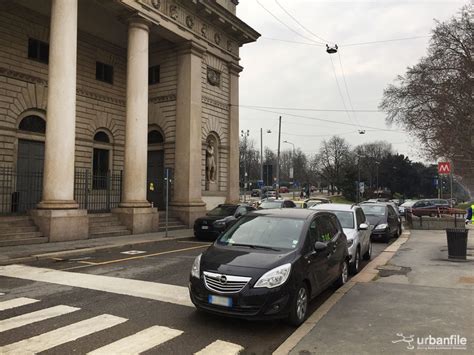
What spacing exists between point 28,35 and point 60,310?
17.5 meters

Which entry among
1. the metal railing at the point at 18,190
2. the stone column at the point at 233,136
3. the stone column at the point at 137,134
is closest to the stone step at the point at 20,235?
the metal railing at the point at 18,190

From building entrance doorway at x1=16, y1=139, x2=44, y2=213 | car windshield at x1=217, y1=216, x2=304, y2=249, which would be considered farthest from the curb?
building entrance doorway at x1=16, y1=139, x2=44, y2=213

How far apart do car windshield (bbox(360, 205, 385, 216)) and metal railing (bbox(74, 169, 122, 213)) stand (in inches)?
476

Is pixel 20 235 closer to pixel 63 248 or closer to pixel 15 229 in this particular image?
pixel 15 229

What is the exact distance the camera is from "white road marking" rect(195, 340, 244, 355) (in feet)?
16.3

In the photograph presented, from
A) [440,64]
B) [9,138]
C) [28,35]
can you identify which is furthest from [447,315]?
[440,64]

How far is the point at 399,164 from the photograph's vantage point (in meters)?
94.6

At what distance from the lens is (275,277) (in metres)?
5.62

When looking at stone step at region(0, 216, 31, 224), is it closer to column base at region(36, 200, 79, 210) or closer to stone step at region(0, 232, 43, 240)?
column base at region(36, 200, 79, 210)

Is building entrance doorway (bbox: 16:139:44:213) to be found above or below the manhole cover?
above

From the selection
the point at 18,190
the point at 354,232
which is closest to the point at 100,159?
the point at 18,190

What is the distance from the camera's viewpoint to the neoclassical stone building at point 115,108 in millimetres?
16078

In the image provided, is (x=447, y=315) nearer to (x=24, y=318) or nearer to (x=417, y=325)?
(x=417, y=325)

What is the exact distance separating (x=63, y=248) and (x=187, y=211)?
967cm
